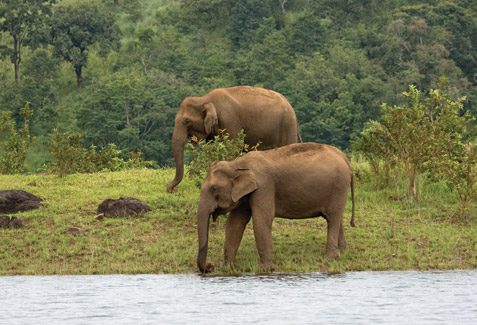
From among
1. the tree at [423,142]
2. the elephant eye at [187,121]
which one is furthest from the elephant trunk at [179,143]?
the tree at [423,142]

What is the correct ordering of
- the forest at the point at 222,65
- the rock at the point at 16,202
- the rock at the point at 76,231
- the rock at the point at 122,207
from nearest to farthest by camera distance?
the rock at the point at 76,231, the rock at the point at 122,207, the rock at the point at 16,202, the forest at the point at 222,65

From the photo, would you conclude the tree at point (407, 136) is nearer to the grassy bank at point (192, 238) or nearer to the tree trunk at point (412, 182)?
the tree trunk at point (412, 182)

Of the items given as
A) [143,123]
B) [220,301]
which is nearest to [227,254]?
[220,301]

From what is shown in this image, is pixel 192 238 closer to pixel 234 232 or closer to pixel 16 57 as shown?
pixel 234 232

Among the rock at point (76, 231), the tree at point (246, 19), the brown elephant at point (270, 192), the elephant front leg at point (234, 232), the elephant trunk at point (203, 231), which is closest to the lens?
the elephant trunk at point (203, 231)

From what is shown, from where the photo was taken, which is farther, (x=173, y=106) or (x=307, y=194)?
(x=173, y=106)

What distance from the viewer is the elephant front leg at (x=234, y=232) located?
14898 mm

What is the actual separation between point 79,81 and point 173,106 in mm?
12390

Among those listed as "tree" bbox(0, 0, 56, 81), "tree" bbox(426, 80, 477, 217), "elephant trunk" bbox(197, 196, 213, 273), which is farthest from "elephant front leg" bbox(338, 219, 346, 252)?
"tree" bbox(0, 0, 56, 81)

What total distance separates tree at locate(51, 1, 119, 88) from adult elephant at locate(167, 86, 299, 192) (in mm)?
46647

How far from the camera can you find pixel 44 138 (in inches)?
2293

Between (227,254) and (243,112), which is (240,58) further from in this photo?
(227,254)

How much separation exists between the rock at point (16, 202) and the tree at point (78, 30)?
1852 inches

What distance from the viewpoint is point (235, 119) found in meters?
19.9
